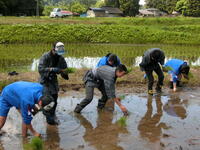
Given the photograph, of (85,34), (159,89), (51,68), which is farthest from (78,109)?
(85,34)

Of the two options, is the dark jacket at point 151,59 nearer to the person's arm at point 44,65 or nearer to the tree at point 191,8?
the person's arm at point 44,65

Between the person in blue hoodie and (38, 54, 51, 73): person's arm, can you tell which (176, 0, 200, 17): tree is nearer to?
(38, 54, 51, 73): person's arm

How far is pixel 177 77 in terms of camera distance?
7633 millimetres

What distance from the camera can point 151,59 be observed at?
22.6 feet

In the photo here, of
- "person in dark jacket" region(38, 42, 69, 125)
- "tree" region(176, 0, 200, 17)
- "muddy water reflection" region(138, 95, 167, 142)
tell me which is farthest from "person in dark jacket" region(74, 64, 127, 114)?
"tree" region(176, 0, 200, 17)

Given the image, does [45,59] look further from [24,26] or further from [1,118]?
[24,26]

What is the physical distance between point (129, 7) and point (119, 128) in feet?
155

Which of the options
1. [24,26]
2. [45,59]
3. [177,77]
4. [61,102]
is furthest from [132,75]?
[24,26]

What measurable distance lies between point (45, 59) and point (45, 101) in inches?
51.1

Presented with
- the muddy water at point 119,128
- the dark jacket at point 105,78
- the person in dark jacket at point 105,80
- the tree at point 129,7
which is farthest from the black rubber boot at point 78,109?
the tree at point 129,7

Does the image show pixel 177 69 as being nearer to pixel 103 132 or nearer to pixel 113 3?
pixel 103 132

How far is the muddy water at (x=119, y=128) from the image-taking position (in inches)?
176

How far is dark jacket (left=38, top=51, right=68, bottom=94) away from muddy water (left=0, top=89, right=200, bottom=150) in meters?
0.70

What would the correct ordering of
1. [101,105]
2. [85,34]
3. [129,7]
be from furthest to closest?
[129,7] → [85,34] → [101,105]
